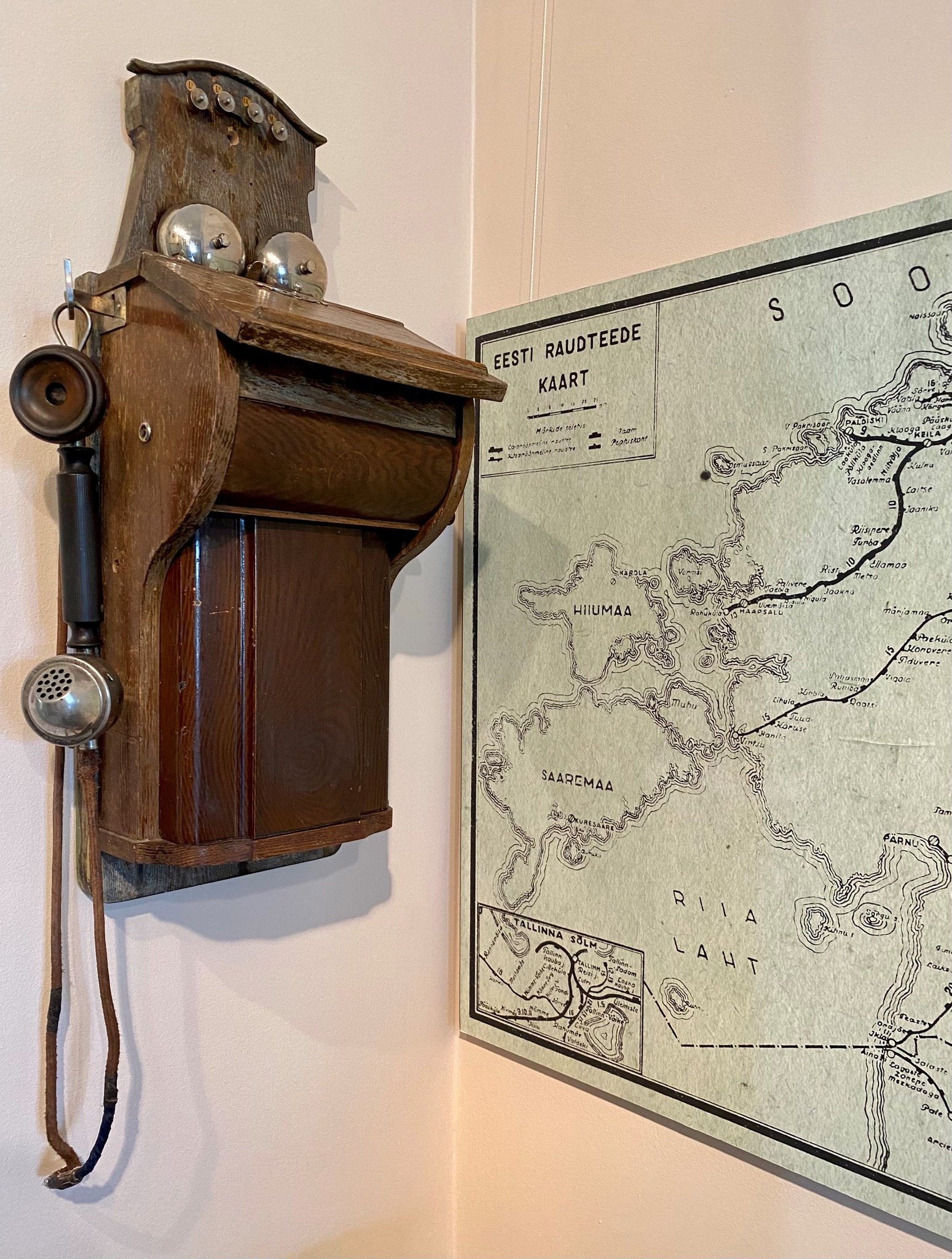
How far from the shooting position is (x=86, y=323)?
851mm

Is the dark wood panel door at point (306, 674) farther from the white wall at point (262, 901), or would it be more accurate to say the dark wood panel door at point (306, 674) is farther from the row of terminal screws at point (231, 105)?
the row of terminal screws at point (231, 105)

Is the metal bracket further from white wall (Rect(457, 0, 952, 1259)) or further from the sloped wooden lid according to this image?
white wall (Rect(457, 0, 952, 1259))

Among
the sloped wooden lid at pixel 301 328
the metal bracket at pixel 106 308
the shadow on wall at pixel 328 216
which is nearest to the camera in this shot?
the sloped wooden lid at pixel 301 328

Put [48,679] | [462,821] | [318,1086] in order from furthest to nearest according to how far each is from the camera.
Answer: [462,821] → [318,1086] → [48,679]

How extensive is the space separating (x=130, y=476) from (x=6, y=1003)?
488 millimetres

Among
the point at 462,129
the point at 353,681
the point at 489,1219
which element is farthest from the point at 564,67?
the point at 489,1219

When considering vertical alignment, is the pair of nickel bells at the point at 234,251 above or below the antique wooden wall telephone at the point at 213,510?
above

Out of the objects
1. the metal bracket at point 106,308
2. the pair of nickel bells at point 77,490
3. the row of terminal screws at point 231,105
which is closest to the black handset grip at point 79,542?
the pair of nickel bells at point 77,490

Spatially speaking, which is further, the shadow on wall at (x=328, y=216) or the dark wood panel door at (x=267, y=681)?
the shadow on wall at (x=328, y=216)

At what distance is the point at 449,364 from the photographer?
0.89m

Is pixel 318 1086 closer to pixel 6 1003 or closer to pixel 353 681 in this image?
pixel 6 1003

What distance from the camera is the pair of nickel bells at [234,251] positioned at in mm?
874

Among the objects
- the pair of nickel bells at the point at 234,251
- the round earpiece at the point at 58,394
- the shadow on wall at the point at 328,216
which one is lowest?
the round earpiece at the point at 58,394

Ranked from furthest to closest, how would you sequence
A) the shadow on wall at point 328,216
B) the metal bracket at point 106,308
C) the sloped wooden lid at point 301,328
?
1. the shadow on wall at point 328,216
2. the metal bracket at point 106,308
3. the sloped wooden lid at point 301,328
